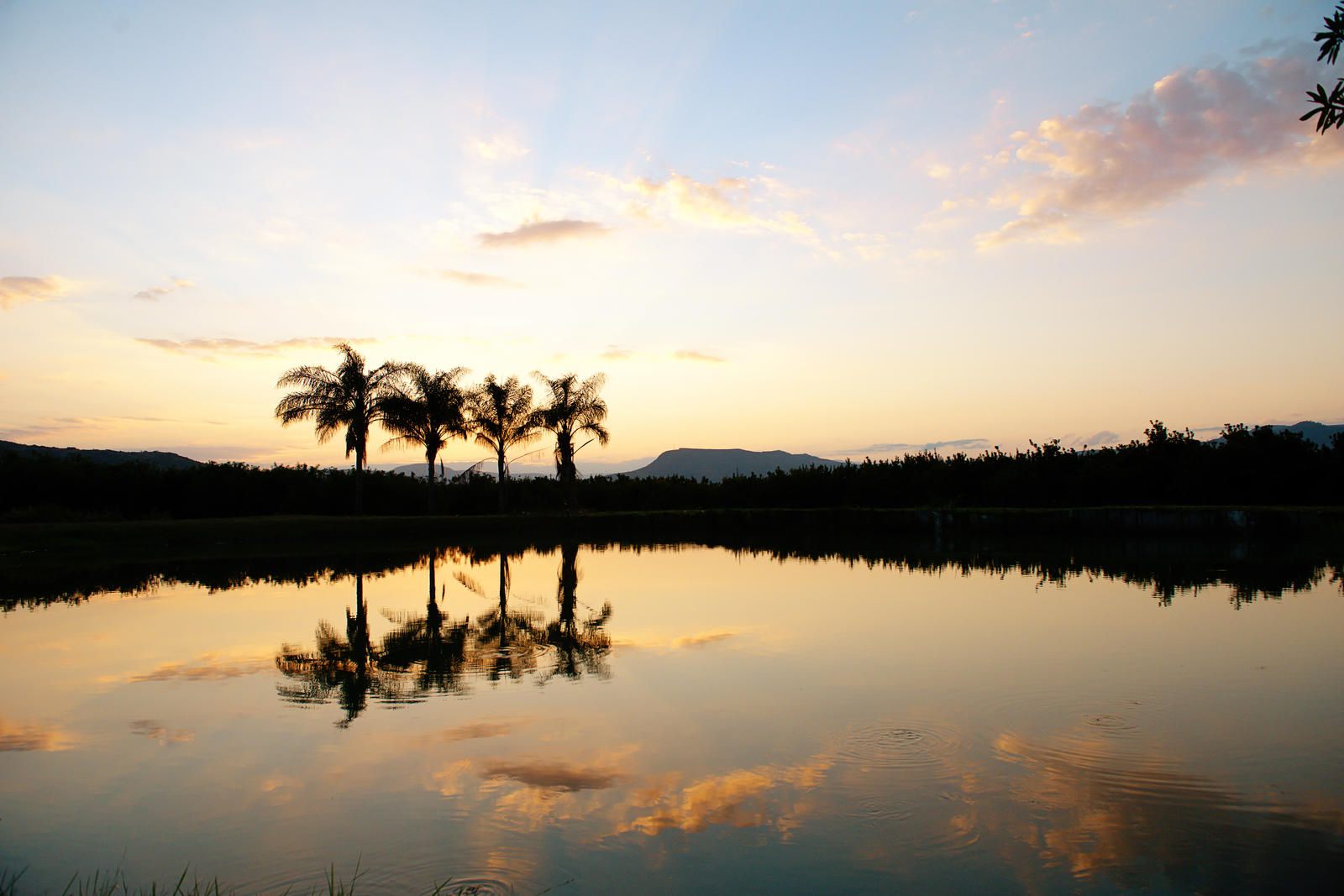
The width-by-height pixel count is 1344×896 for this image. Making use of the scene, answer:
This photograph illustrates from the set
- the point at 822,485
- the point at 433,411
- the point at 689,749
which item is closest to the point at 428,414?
the point at 433,411

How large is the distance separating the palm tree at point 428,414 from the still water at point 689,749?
2476 centimetres

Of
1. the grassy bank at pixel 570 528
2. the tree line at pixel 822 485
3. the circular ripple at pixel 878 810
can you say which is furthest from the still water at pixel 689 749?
the tree line at pixel 822 485

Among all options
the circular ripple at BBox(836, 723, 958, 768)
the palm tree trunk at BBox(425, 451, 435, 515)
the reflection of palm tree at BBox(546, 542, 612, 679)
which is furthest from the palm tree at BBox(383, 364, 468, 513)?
the circular ripple at BBox(836, 723, 958, 768)

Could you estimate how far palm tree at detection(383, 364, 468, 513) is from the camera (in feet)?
123

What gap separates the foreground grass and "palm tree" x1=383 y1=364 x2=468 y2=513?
3359 cm

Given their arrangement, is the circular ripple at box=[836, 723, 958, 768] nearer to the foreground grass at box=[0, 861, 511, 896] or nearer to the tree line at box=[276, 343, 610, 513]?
the foreground grass at box=[0, 861, 511, 896]

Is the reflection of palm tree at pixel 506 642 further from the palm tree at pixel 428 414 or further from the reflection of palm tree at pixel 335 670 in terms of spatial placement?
the palm tree at pixel 428 414

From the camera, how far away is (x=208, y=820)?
5.07 meters

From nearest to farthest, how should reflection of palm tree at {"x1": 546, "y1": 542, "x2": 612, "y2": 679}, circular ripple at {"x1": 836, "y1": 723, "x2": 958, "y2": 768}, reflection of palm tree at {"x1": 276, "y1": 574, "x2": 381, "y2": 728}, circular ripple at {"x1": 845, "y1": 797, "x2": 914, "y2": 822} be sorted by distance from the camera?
circular ripple at {"x1": 845, "y1": 797, "x2": 914, "y2": 822}, circular ripple at {"x1": 836, "y1": 723, "x2": 958, "y2": 768}, reflection of palm tree at {"x1": 276, "y1": 574, "x2": 381, "y2": 728}, reflection of palm tree at {"x1": 546, "y1": 542, "x2": 612, "y2": 679}

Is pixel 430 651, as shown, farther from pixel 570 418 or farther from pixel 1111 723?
pixel 570 418

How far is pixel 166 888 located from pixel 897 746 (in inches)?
182

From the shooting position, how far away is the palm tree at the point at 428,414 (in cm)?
3744

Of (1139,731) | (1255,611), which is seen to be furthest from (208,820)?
(1255,611)

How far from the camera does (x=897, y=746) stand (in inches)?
245
